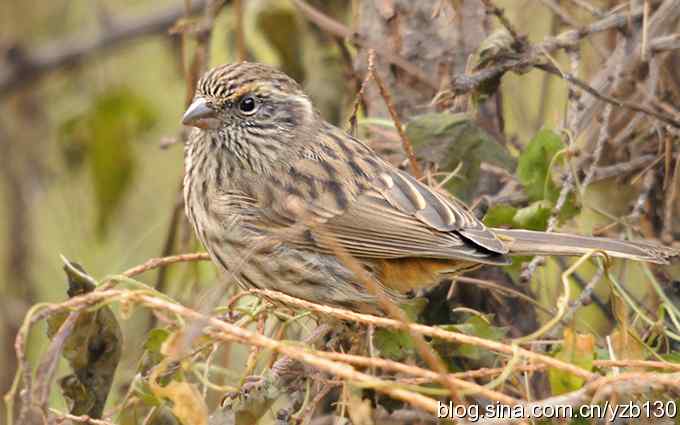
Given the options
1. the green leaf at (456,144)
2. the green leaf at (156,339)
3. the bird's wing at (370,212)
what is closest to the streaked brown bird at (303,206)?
the bird's wing at (370,212)

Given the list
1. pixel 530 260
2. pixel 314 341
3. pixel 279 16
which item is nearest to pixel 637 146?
pixel 530 260

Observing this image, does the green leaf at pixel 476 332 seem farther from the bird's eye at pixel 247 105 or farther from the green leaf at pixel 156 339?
the bird's eye at pixel 247 105

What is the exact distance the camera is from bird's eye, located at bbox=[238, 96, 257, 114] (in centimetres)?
390

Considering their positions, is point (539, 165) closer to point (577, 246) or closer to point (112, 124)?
point (577, 246)

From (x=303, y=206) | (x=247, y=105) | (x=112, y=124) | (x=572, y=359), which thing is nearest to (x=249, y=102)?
(x=247, y=105)

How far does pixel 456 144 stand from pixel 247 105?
2.44ft

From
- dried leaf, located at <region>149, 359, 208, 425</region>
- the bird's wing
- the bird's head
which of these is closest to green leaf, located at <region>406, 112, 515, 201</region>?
the bird's wing

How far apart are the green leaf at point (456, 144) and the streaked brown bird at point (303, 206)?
0.37 feet

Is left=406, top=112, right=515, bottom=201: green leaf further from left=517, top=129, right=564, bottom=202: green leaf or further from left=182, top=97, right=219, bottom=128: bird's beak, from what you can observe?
left=182, top=97, right=219, bottom=128: bird's beak

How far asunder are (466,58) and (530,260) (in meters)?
0.84

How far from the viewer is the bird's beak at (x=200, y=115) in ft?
12.2

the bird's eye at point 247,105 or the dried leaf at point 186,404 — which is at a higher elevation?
the bird's eye at point 247,105

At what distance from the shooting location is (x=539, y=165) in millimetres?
3520

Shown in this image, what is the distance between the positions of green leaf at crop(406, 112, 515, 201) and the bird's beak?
2.12 feet
